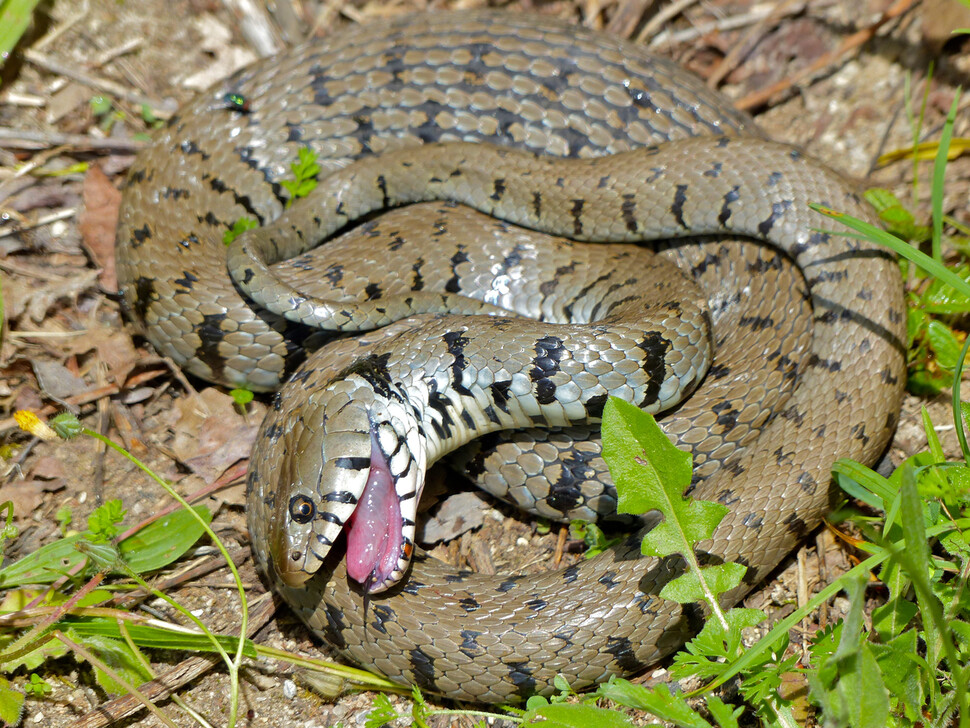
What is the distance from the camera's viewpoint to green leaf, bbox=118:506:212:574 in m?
4.00

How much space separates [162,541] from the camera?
410 cm

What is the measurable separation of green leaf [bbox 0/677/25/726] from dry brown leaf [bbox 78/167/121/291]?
2.47m

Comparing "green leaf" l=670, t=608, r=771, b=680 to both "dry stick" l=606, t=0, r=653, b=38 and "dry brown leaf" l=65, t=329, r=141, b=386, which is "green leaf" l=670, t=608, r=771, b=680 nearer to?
"dry brown leaf" l=65, t=329, r=141, b=386

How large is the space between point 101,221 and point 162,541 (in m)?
2.40

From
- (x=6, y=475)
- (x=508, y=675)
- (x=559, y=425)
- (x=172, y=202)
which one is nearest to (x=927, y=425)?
(x=559, y=425)

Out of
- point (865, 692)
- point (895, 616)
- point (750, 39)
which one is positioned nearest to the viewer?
point (865, 692)

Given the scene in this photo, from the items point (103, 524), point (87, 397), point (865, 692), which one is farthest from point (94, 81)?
point (865, 692)

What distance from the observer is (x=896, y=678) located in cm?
299

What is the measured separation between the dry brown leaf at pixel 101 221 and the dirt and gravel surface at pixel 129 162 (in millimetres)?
12

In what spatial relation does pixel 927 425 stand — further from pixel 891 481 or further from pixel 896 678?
pixel 896 678

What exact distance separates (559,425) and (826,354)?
1483 mm

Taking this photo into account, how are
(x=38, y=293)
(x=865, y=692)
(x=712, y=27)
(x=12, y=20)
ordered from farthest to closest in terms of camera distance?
(x=712, y=27) → (x=12, y=20) → (x=38, y=293) → (x=865, y=692)

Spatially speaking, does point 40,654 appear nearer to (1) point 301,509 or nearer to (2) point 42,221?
(1) point 301,509

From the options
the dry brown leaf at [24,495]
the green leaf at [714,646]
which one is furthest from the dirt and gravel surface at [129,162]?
the green leaf at [714,646]
